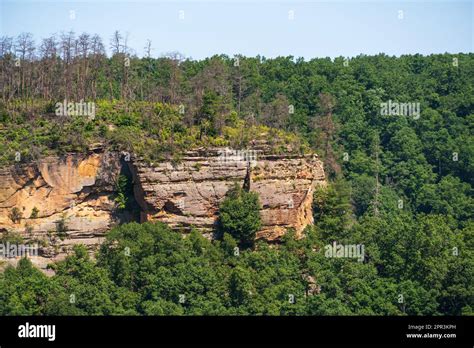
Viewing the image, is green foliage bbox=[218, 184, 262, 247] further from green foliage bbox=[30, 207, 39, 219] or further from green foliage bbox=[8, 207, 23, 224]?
green foliage bbox=[8, 207, 23, 224]

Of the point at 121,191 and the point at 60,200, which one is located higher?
the point at 121,191

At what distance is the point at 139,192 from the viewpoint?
51125 mm

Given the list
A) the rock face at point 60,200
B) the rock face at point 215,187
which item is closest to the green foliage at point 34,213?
the rock face at point 60,200

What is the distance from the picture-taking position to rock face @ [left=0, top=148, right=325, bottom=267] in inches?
1956

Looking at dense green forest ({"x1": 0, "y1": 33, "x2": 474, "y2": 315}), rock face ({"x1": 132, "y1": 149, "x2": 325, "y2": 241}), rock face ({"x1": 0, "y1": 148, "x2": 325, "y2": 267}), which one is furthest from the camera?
rock face ({"x1": 132, "y1": 149, "x2": 325, "y2": 241})

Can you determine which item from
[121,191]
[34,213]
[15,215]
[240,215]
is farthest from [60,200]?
[240,215]

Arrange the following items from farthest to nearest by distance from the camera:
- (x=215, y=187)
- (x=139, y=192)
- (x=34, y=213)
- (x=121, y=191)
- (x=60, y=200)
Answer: (x=121, y=191) → (x=215, y=187) → (x=139, y=192) → (x=60, y=200) → (x=34, y=213)

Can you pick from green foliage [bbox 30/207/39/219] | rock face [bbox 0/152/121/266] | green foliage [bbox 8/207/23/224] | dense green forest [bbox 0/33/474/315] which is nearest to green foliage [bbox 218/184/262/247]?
dense green forest [bbox 0/33/474/315]

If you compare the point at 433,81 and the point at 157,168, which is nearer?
the point at 157,168

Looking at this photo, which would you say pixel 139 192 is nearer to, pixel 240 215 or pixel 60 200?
pixel 60 200

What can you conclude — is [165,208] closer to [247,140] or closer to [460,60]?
[247,140]

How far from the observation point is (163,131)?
52312 millimetres

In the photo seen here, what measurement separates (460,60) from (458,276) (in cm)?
3919

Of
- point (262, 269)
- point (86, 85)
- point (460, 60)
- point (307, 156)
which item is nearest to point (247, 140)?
point (307, 156)
